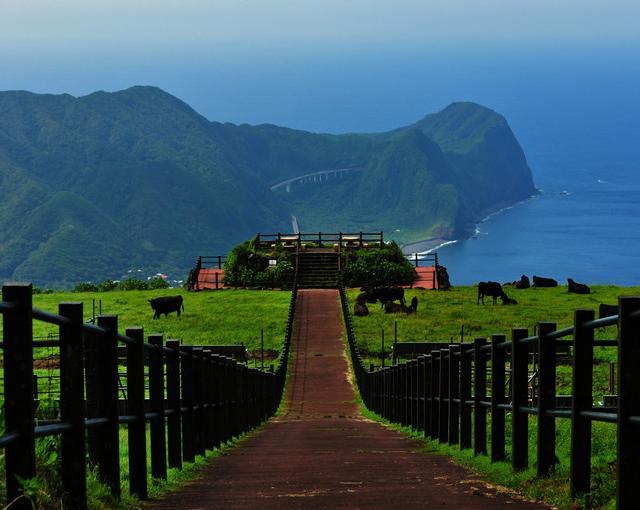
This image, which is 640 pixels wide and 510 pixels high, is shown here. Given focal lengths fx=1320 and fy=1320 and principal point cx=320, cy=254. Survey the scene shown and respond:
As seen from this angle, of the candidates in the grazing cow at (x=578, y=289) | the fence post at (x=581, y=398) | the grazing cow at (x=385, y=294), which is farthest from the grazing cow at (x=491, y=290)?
the fence post at (x=581, y=398)

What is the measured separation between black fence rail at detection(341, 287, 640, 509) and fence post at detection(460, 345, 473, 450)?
0.04 ft

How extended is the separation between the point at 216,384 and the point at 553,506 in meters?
8.79

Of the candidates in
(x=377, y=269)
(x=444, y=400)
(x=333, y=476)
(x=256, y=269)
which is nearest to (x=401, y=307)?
(x=377, y=269)

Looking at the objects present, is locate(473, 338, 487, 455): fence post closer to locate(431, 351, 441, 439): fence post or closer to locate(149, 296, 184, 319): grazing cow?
locate(431, 351, 441, 439): fence post

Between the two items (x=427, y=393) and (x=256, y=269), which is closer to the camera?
(x=427, y=393)

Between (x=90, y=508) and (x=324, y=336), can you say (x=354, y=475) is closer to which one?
(x=90, y=508)

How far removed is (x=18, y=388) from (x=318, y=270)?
60739 mm

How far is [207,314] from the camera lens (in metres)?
54.6

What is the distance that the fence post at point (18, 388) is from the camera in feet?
23.6

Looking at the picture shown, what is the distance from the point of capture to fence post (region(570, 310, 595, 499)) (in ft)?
30.3

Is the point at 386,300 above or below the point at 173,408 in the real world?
below

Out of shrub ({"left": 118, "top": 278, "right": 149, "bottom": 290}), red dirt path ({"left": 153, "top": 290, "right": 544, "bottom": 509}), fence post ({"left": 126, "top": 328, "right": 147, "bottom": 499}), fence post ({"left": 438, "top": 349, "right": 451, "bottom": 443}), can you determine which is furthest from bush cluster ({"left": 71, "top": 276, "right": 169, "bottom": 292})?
fence post ({"left": 126, "top": 328, "right": 147, "bottom": 499})

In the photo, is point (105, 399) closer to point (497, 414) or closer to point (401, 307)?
point (497, 414)

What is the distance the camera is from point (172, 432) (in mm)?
13320
